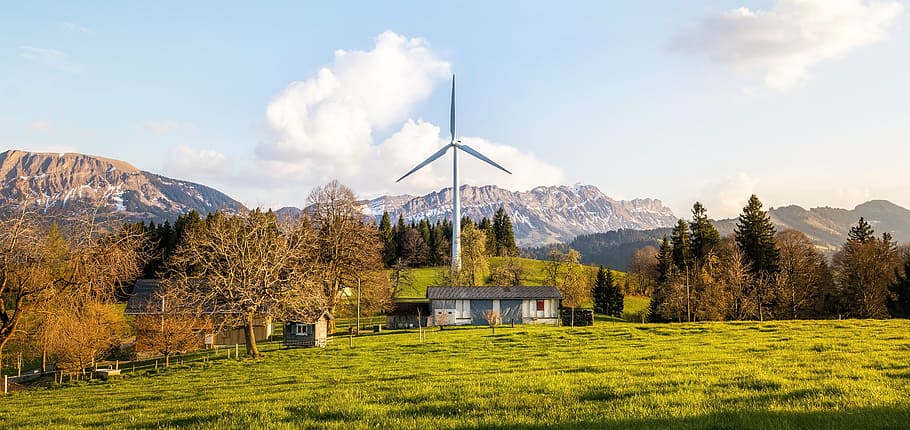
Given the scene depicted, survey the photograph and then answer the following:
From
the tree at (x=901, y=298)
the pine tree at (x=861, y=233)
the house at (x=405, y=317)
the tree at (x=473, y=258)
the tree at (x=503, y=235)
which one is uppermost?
the tree at (x=503, y=235)

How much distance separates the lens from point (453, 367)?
2588 cm

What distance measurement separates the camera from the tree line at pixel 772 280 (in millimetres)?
68688

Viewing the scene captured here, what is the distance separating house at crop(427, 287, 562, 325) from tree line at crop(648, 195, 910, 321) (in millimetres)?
15183

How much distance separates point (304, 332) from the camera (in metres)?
57.1

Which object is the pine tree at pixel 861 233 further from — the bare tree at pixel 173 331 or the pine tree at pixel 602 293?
the bare tree at pixel 173 331

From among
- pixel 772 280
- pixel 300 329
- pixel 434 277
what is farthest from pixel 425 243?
pixel 300 329

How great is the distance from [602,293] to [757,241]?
30654 mm

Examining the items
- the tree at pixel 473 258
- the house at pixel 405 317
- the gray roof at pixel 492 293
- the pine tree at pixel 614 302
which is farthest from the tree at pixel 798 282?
the house at pixel 405 317

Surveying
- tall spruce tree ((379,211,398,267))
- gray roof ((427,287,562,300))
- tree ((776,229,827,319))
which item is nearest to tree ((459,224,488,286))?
gray roof ((427,287,562,300))

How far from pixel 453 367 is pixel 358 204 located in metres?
38.9

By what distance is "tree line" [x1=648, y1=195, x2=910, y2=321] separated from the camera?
6869 cm

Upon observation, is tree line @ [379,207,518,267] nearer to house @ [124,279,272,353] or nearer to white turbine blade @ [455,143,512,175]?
white turbine blade @ [455,143,512,175]

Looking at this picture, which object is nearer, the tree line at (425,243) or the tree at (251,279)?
the tree at (251,279)

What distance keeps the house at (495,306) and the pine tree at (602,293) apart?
2600 centimetres
